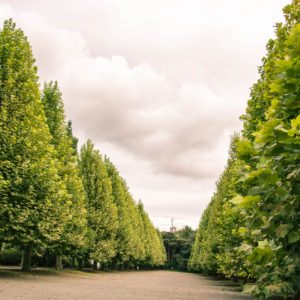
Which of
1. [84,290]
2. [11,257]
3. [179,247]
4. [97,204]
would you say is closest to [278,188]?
[84,290]

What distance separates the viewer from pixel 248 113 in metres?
22.1

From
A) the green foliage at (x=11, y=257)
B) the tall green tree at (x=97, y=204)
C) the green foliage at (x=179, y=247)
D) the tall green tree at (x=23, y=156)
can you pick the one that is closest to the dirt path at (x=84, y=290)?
the tall green tree at (x=23, y=156)

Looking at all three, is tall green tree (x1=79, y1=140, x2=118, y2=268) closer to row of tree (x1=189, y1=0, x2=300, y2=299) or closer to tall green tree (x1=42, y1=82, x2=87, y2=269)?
tall green tree (x1=42, y1=82, x2=87, y2=269)

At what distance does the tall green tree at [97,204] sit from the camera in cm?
4744

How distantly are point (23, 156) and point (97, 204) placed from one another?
24.3 meters

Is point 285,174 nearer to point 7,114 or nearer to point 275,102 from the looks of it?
point 275,102

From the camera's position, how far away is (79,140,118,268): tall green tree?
156ft

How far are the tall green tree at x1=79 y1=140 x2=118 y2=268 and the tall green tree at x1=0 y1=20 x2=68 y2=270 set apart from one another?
19975 millimetres

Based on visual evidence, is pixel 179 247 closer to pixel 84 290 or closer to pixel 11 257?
pixel 11 257

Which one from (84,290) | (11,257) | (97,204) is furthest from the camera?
(11,257)

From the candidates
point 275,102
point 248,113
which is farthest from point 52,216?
point 275,102

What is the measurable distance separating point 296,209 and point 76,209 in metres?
34.4

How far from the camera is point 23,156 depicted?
24.8 metres

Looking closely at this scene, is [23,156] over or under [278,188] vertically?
over
